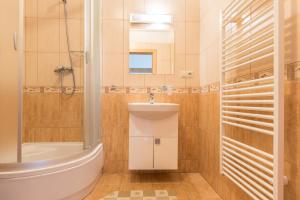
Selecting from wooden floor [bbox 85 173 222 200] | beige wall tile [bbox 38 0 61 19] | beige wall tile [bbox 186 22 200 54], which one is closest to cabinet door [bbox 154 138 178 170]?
wooden floor [bbox 85 173 222 200]

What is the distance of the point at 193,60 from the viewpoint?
253 centimetres

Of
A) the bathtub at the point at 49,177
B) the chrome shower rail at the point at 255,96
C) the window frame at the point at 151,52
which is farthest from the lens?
the window frame at the point at 151,52

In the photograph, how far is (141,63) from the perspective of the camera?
247cm

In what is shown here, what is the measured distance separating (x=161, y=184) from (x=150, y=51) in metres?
1.41

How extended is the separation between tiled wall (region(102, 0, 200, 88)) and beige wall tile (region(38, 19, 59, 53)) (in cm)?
50

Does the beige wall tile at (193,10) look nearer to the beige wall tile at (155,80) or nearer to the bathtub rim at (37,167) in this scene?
the beige wall tile at (155,80)

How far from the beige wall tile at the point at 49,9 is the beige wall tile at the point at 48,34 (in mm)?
49

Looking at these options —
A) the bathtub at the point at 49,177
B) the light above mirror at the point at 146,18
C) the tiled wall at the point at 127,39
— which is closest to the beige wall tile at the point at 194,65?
the tiled wall at the point at 127,39

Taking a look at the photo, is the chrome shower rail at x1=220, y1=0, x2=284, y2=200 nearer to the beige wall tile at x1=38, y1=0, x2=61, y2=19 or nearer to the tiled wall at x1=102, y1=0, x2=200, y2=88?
the tiled wall at x1=102, y1=0, x2=200, y2=88

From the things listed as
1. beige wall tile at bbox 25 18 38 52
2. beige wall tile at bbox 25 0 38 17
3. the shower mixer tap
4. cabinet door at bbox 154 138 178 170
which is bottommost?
cabinet door at bbox 154 138 178 170

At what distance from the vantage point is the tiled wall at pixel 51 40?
2135mm

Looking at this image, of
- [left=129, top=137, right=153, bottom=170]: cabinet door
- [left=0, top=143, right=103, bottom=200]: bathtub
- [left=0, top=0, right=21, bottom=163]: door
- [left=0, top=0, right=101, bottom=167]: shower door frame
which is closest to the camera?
[left=0, top=143, right=103, bottom=200]: bathtub

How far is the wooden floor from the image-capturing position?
189 centimetres

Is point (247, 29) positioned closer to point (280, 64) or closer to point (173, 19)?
point (280, 64)
